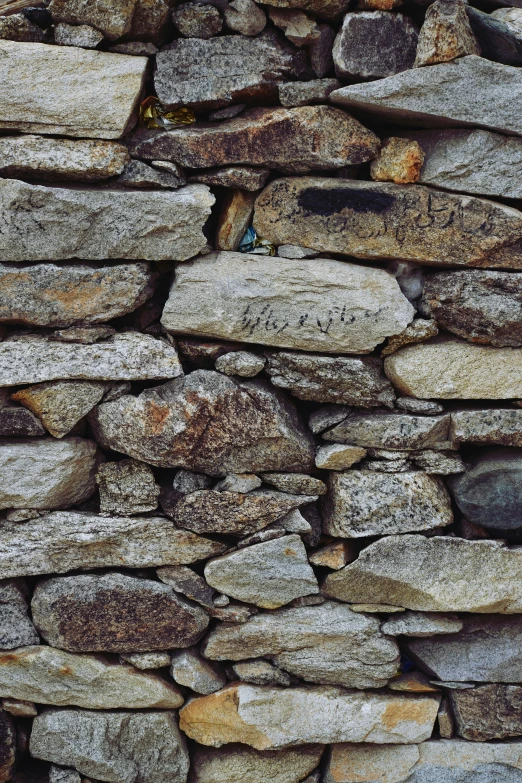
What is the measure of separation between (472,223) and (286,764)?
2.37 meters

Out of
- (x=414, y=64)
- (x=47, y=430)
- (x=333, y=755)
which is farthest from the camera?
(x=333, y=755)

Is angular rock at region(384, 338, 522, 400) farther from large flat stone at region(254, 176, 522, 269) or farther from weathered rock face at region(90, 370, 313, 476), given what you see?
weathered rock face at region(90, 370, 313, 476)

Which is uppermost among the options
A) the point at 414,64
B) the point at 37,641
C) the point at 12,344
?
the point at 414,64

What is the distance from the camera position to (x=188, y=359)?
9.77 feet

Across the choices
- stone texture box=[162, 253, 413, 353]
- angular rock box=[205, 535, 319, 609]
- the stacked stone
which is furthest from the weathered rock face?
angular rock box=[205, 535, 319, 609]

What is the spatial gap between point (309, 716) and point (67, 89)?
105 inches

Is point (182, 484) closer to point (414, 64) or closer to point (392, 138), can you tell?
point (392, 138)

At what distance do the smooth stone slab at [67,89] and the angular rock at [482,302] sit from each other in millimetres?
1415

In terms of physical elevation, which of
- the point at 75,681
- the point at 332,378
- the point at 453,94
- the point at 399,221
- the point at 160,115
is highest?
the point at 453,94

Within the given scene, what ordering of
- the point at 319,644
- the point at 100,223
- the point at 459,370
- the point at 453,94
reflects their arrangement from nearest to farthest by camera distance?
the point at 453,94, the point at 100,223, the point at 459,370, the point at 319,644

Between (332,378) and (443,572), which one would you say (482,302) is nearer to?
(332,378)

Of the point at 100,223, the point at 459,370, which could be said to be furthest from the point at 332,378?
the point at 100,223

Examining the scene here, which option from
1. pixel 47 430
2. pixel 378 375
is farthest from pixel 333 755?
pixel 47 430

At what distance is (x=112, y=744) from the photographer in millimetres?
3049
